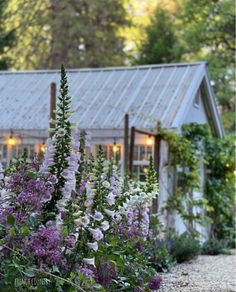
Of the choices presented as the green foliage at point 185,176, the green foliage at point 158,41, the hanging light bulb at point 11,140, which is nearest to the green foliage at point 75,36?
the green foliage at point 158,41

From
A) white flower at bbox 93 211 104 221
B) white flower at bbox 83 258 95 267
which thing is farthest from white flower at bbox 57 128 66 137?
white flower at bbox 83 258 95 267

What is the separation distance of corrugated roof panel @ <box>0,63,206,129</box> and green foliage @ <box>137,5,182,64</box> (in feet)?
38.1

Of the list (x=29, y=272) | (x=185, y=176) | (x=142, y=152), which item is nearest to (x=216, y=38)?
(x=185, y=176)

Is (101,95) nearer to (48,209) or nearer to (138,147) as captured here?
(138,147)

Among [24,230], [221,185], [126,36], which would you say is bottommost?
[24,230]

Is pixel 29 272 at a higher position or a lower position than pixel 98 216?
lower

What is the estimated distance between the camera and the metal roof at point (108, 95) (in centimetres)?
1162

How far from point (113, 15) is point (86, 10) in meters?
1.20

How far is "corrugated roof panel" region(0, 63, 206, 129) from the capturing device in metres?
11.6

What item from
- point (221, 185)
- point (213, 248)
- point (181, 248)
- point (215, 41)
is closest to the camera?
point (181, 248)

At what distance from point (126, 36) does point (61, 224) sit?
79.6 ft

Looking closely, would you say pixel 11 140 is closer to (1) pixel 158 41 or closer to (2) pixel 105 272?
(2) pixel 105 272

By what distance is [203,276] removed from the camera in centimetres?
755

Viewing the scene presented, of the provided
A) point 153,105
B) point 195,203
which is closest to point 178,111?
point 153,105
